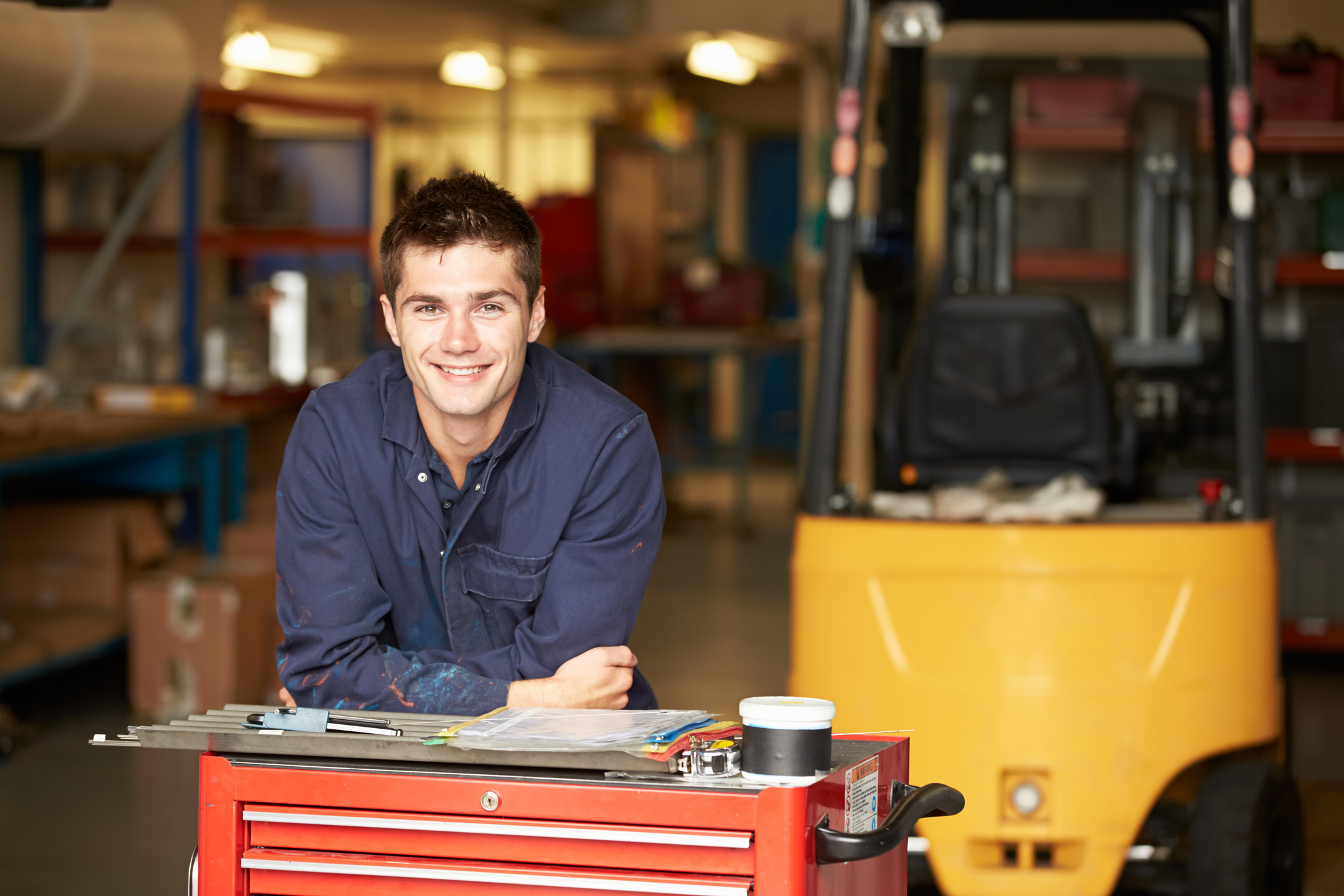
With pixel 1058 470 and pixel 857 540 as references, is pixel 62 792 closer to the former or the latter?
pixel 857 540

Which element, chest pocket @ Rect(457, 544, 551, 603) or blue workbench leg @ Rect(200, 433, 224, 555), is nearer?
chest pocket @ Rect(457, 544, 551, 603)

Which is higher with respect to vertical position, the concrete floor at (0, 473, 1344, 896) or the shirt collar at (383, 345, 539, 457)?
the shirt collar at (383, 345, 539, 457)

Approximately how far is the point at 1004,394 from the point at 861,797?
2669mm

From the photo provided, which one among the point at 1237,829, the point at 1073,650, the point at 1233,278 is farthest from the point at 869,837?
the point at 1233,278

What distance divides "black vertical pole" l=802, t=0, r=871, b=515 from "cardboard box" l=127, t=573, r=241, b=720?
2838mm

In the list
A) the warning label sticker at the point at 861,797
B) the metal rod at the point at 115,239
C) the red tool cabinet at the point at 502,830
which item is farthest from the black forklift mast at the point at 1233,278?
the metal rod at the point at 115,239

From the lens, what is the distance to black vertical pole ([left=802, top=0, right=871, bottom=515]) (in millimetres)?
3865

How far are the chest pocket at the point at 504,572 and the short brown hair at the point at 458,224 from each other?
400mm

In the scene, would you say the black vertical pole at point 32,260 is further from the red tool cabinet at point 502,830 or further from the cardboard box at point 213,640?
the red tool cabinet at point 502,830

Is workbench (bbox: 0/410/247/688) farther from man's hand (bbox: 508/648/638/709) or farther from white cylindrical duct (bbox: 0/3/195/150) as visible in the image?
man's hand (bbox: 508/648/638/709)

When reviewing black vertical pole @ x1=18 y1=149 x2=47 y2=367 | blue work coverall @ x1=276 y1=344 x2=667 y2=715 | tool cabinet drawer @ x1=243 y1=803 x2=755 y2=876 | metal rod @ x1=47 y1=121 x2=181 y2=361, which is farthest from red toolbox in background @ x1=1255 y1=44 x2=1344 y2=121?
tool cabinet drawer @ x1=243 y1=803 x2=755 y2=876

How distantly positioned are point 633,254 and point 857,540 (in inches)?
403

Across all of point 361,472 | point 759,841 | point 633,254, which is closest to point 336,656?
point 361,472

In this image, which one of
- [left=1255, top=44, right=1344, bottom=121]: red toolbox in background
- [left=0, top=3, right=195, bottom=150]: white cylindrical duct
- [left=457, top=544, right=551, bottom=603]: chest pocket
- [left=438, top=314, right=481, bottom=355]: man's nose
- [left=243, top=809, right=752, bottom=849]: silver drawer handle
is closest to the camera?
[left=243, top=809, right=752, bottom=849]: silver drawer handle
